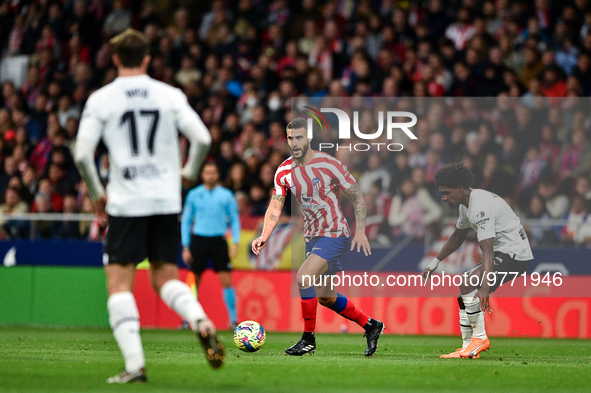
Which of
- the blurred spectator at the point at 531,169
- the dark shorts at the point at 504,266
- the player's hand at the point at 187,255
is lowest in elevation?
the player's hand at the point at 187,255

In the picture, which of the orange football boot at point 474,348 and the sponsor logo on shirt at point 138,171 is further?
the orange football boot at point 474,348

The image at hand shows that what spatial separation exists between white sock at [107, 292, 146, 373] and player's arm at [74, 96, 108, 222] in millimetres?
578

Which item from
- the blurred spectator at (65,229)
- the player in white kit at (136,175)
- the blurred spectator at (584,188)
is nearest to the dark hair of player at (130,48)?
the player in white kit at (136,175)

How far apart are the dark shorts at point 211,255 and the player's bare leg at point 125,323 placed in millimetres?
7415

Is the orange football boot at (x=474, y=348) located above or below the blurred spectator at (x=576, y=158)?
below

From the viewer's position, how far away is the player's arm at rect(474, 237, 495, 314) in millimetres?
8070

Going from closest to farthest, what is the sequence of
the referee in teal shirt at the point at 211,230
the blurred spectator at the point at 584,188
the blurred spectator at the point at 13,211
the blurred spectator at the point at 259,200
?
the blurred spectator at the point at 584,188, the referee in teal shirt at the point at 211,230, the blurred spectator at the point at 259,200, the blurred spectator at the point at 13,211

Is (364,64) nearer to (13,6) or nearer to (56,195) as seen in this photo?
(56,195)

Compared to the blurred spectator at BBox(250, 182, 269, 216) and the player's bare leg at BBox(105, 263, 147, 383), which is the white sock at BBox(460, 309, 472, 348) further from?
the blurred spectator at BBox(250, 182, 269, 216)

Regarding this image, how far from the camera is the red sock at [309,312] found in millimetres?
8750

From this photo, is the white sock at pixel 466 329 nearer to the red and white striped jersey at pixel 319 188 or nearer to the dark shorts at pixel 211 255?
the red and white striped jersey at pixel 319 188

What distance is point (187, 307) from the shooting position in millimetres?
5570

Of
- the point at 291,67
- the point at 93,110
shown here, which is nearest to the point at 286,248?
the point at 291,67

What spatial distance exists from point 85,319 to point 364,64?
6.65m
